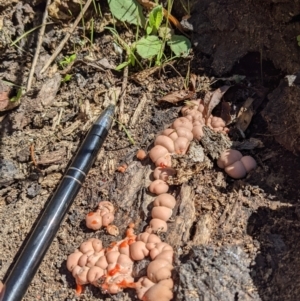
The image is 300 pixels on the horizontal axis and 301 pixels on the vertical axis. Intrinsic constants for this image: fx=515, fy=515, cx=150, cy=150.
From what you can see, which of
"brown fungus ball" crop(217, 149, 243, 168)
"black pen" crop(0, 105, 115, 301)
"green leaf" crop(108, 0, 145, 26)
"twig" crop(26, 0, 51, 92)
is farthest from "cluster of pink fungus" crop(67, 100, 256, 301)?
"twig" crop(26, 0, 51, 92)

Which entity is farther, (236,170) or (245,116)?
(245,116)

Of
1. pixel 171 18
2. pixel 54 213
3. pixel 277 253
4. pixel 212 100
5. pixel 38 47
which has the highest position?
pixel 171 18

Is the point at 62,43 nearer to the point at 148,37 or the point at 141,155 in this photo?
the point at 148,37

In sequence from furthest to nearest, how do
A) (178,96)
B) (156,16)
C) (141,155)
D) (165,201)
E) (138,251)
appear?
(156,16), (178,96), (141,155), (165,201), (138,251)

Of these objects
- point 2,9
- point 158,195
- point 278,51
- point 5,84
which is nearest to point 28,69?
point 5,84

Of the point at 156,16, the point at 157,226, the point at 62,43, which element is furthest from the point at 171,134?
the point at 62,43

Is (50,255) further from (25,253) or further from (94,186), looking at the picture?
(94,186)

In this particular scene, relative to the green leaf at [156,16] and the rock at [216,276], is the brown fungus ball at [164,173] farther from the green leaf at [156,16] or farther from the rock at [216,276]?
the green leaf at [156,16]
